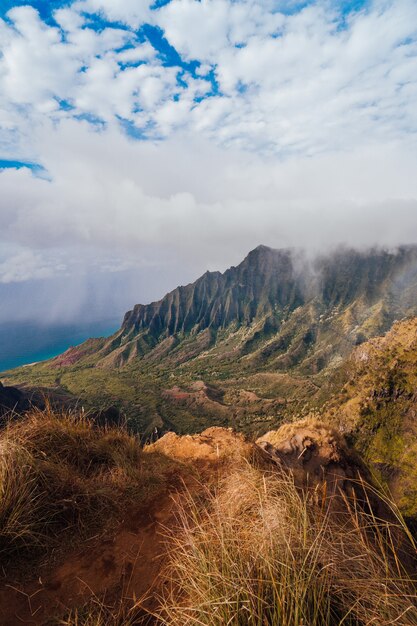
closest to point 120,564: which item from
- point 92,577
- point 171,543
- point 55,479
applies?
point 92,577

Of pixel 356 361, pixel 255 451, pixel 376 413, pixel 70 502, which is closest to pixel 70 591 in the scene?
pixel 70 502

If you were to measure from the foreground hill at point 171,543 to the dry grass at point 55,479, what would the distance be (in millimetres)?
27

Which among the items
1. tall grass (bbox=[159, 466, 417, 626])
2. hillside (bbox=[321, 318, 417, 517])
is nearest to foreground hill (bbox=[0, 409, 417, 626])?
tall grass (bbox=[159, 466, 417, 626])

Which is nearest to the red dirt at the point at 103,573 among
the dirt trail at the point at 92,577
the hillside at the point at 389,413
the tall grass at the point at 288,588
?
the dirt trail at the point at 92,577

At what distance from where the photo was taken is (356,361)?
136m

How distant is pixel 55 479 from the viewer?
228 inches

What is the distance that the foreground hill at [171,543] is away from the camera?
2.64 m

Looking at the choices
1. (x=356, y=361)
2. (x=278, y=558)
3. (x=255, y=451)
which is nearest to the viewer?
(x=278, y=558)

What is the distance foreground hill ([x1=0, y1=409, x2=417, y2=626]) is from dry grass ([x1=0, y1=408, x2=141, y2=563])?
3cm

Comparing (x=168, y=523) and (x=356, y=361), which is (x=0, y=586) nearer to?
(x=168, y=523)

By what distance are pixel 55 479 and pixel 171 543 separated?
8.09 feet

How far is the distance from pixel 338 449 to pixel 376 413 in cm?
9748

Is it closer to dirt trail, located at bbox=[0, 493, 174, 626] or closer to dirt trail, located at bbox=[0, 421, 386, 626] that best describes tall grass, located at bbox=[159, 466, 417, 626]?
dirt trail, located at bbox=[0, 421, 386, 626]

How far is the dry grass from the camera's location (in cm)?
481
